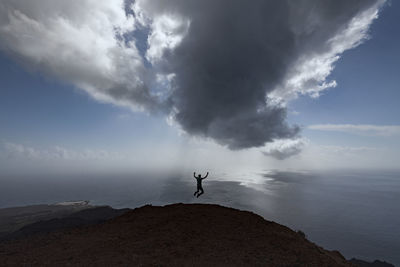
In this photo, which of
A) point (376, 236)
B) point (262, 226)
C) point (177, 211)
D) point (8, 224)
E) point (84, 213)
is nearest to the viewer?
point (262, 226)

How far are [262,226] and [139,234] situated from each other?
12.0m

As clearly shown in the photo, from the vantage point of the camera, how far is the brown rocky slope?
41.9ft

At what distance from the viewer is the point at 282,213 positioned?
121m

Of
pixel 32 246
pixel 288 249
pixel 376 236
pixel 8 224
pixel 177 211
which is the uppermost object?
pixel 177 211

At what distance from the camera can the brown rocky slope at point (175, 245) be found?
41.9 feet

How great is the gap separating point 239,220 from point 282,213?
12221 centimetres

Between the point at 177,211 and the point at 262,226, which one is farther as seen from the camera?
the point at 177,211

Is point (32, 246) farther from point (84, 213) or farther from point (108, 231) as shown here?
point (84, 213)

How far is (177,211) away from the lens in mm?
21422

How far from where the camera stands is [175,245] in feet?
48.0

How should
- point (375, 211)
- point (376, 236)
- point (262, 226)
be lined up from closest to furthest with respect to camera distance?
point (262, 226)
point (376, 236)
point (375, 211)

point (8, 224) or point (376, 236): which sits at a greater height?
point (8, 224)

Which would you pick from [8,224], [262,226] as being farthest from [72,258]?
[8,224]

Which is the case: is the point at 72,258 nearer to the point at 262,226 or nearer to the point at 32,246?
the point at 32,246
